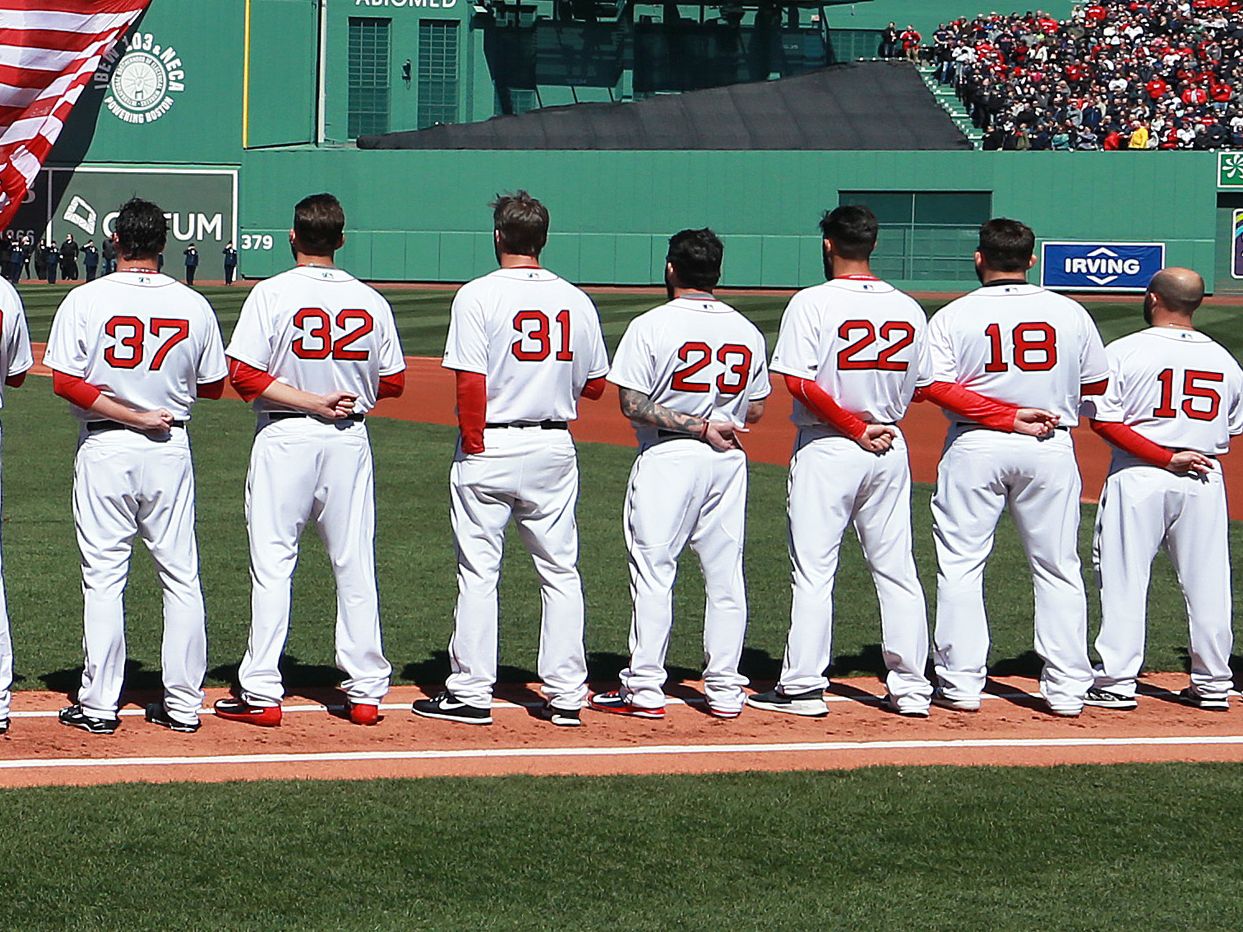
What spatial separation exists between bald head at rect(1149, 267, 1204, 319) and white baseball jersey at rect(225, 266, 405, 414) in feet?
10.9

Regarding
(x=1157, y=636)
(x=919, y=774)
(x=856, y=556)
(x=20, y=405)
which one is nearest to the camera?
(x=919, y=774)

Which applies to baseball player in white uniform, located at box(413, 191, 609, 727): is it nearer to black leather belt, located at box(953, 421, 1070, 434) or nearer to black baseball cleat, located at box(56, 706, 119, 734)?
black baseball cleat, located at box(56, 706, 119, 734)

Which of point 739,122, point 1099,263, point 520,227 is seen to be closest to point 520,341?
point 520,227

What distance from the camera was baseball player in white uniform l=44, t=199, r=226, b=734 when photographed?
247 inches

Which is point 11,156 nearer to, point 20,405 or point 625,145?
point 20,405

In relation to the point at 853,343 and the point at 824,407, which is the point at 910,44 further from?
the point at 824,407

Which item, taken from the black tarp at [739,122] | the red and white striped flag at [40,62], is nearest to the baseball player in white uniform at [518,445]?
the red and white striped flag at [40,62]

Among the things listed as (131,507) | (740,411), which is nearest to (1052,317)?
(740,411)

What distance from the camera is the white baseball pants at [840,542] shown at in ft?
22.8

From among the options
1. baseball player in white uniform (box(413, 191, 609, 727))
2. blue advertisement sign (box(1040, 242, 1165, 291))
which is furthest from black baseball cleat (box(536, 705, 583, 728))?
blue advertisement sign (box(1040, 242, 1165, 291))

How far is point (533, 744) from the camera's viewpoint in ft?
21.7

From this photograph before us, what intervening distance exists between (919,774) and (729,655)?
1.08 m

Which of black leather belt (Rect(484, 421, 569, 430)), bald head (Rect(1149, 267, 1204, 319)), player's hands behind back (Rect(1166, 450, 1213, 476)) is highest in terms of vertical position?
bald head (Rect(1149, 267, 1204, 319))

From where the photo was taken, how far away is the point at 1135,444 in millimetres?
7207
